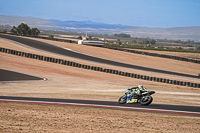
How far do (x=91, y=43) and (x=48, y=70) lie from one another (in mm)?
45680

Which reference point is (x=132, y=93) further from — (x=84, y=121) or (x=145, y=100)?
(x=84, y=121)

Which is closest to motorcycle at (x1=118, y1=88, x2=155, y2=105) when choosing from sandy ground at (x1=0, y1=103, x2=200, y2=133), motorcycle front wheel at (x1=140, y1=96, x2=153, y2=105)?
motorcycle front wheel at (x1=140, y1=96, x2=153, y2=105)

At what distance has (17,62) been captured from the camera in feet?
131

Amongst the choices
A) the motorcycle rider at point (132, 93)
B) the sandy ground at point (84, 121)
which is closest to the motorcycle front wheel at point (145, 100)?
the motorcycle rider at point (132, 93)

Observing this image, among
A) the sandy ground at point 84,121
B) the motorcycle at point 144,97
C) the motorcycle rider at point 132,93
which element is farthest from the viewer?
the motorcycle rider at point 132,93

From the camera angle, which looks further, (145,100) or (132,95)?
(132,95)

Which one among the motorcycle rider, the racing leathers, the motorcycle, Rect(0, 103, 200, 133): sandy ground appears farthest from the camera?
the racing leathers

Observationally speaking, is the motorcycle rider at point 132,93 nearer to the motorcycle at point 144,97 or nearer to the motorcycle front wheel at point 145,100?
the motorcycle at point 144,97

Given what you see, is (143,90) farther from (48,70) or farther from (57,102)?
(48,70)

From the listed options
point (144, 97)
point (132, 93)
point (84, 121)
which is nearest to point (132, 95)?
point (132, 93)

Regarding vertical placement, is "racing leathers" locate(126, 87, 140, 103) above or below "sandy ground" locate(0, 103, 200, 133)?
above

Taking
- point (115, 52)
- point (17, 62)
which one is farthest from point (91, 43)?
point (17, 62)

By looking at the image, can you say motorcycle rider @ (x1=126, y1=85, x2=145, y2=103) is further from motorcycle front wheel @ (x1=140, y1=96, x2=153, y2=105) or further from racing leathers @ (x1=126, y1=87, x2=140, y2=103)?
motorcycle front wheel @ (x1=140, y1=96, x2=153, y2=105)

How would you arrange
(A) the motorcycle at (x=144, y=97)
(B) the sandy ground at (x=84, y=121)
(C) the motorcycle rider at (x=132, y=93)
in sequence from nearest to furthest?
(B) the sandy ground at (x=84, y=121), (A) the motorcycle at (x=144, y=97), (C) the motorcycle rider at (x=132, y=93)
